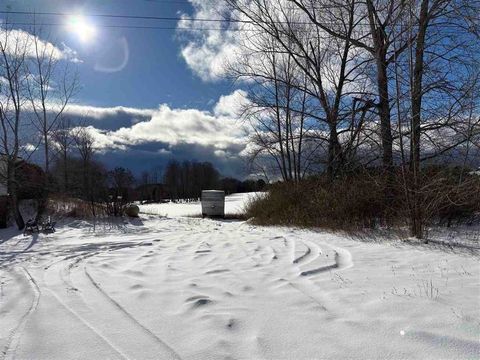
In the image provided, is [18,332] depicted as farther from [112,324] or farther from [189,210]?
[189,210]

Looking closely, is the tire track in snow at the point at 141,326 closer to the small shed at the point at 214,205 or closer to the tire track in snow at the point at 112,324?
the tire track in snow at the point at 112,324

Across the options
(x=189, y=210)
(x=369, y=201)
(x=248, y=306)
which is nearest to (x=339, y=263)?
(x=248, y=306)

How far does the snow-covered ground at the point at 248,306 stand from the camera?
2.52 m

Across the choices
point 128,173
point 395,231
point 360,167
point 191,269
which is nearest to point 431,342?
point 191,269

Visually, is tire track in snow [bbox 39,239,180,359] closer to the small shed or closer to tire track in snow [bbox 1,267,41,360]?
tire track in snow [bbox 1,267,41,360]

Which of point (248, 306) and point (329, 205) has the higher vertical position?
point (329, 205)

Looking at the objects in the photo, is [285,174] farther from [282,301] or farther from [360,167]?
[282,301]

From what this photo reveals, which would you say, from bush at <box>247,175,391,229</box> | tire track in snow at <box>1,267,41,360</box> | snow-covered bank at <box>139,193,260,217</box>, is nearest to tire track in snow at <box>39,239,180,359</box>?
tire track in snow at <box>1,267,41,360</box>

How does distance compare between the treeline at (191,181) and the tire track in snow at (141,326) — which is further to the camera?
the treeline at (191,181)

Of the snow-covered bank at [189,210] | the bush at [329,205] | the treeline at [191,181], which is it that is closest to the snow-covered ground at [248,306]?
the bush at [329,205]

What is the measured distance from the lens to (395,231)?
7.70 m

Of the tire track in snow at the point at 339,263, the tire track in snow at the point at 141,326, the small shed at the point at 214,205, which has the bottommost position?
the tire track in snow at the point at 141,326

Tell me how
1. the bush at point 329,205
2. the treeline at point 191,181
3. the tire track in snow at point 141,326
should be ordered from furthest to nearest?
the treeline at point 191,181
the bush at point 329,205
the tire track in snow at point 141,326

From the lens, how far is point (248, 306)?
3369mm
